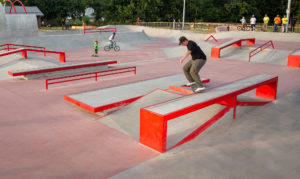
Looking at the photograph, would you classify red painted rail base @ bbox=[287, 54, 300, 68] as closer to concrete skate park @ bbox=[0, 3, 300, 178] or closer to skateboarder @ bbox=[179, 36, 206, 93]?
concrete skate park @ bbox=[0, 3, 300, 178]

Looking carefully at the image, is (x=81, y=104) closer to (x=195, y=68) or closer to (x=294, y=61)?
(x=195, y=68)

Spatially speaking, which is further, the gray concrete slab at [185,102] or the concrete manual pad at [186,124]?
the concrete manual pad at [186,124]

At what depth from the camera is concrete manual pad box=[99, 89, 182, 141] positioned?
7.34 m

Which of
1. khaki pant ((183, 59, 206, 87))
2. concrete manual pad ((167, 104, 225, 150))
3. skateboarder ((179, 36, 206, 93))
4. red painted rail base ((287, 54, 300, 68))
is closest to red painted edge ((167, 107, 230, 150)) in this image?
concrete manual pad ((167, 104, 225, 150))

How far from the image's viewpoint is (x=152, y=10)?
66.3 meters

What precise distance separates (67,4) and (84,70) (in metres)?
52.1

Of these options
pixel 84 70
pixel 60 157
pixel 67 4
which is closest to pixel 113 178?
pixel 60 157

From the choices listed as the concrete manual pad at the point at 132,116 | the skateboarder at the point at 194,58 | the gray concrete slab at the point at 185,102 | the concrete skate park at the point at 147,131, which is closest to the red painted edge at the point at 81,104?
the concrete skate park at the point at 147,131

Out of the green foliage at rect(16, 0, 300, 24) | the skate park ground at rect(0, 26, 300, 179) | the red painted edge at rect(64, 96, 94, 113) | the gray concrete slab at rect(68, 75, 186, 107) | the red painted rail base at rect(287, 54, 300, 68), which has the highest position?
the green foliage at rect(16, 0, 300, 24)

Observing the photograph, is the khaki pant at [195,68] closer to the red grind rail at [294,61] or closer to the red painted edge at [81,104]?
the red painted edge at [81,104]

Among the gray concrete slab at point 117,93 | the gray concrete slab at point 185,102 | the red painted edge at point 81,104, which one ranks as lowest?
the red painted edge at point 81,104

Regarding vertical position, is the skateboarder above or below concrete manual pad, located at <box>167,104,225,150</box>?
above

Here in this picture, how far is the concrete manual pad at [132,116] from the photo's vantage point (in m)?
7.34

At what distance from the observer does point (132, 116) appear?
7996 millimetres
